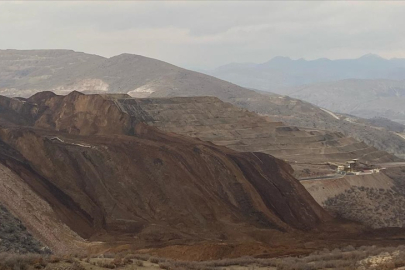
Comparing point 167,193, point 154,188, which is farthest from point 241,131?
point 167,193

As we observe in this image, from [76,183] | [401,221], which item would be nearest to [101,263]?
[76,183]

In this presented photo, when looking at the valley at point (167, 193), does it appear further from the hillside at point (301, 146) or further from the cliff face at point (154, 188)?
the hillside at point (301, 146)

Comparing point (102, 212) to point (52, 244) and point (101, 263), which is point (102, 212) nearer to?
point (52, 244)

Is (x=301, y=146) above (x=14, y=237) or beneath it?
beneath

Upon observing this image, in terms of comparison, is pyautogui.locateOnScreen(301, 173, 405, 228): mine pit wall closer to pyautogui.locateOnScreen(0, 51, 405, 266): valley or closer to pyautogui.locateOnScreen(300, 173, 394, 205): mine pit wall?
pyautogui.locateOnScreen(300, 173, 394, 205): mine pit wall

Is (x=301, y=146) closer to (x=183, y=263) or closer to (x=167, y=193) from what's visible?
(x=167, y=193)
